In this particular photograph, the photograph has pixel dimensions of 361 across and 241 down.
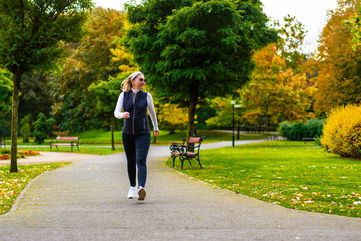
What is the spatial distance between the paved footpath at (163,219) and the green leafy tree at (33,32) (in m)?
5.24

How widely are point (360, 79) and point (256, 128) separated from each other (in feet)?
91.8

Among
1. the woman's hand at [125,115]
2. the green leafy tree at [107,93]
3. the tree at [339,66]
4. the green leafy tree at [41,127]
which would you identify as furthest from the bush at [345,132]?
the green leafy tree at [41,127]

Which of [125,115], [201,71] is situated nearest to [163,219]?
[125,115]

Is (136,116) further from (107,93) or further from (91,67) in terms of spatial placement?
(91,67)

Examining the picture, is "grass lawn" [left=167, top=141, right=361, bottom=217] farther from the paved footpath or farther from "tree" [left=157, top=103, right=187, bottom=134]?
"tree" [left=157, top=103, right=187, bottom=134]

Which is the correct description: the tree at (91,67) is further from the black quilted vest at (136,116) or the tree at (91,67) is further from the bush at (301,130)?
the black quilted vest at (136,116)

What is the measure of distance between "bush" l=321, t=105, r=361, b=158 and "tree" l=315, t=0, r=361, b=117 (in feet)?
45.5

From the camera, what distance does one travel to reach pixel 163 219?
226 inches

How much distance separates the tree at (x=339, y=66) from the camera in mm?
32125

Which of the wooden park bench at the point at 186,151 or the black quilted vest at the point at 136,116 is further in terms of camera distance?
the wooden park bench at the point at 186,151

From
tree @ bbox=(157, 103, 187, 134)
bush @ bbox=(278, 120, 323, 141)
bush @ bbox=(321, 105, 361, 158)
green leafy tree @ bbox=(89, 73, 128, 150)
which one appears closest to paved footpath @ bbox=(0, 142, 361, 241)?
bush @ bbox=(321, 105, 361, 158)

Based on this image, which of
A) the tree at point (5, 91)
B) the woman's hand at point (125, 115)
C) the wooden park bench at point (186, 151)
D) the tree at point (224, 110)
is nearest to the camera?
the woman's hand at point (125, 115)

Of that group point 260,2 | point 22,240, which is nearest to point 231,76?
point 260,2

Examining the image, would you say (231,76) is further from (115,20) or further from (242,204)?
(115,20)
